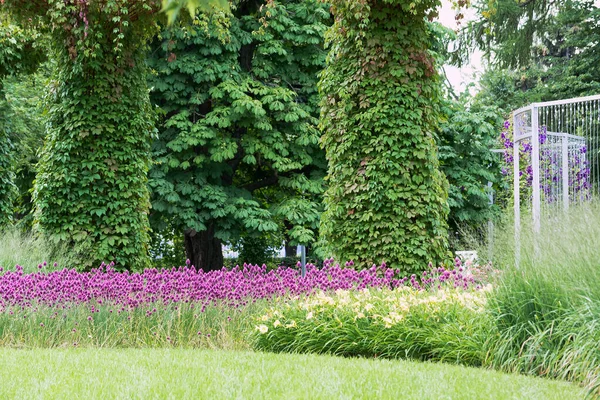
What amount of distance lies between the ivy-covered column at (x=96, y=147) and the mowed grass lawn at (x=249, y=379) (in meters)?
3.49

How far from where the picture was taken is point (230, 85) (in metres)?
12.3

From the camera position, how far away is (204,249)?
1384 centimetres

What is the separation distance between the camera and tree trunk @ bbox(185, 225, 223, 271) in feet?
45.1

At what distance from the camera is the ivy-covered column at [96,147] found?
840 centimetres

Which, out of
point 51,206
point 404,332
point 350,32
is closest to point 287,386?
point 404,332

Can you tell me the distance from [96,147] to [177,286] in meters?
2.98

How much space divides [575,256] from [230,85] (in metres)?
8.73

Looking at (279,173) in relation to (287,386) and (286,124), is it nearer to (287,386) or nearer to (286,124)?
(286,124)

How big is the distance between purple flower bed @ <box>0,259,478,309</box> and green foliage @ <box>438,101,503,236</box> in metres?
7.42

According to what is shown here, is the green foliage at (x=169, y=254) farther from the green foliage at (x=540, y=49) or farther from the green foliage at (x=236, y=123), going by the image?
the green foliage at (x=540, y=49)

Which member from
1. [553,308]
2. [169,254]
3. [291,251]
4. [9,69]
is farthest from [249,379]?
[291,251]

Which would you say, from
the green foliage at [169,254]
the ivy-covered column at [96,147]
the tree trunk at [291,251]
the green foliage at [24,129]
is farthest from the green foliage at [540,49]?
the green foliage at [24,129]

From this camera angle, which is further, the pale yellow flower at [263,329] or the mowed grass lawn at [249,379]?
the pale yellow flower at [263,329]

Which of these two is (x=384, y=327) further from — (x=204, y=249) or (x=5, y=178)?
(x=5, y=178)
